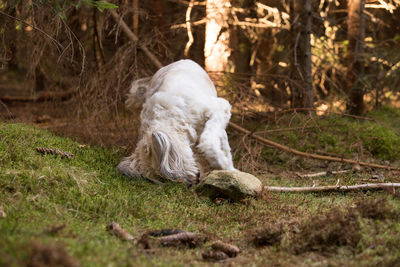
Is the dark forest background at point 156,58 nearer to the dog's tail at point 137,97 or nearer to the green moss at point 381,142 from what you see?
the dog's tail at point 137,97

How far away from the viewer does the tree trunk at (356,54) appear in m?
9.58

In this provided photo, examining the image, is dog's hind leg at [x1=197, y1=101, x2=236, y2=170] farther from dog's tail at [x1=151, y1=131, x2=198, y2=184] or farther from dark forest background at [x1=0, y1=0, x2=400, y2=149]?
dark forest background at [x1=0, y1=0, x2=400, y2=149]

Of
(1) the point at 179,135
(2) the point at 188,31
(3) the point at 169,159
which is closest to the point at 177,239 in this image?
(3) the point at 169,159

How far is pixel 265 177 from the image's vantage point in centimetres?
627

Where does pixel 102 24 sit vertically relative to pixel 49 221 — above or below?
above

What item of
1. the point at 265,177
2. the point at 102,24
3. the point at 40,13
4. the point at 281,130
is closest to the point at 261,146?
the point at 281,130

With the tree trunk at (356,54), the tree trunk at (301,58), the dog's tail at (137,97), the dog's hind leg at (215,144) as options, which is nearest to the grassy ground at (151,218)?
the dog's hind leg at (215,144)

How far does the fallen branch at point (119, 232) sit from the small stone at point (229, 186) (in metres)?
1.34

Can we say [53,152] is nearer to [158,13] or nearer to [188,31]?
[158,13]

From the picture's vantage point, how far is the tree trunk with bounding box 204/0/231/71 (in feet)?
29.2

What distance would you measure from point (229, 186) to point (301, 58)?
4625 mm

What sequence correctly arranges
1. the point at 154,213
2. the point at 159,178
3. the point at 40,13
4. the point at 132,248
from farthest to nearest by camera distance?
the point at 40,13, the point at 159,178, the point at 154,213, the point at 132,248

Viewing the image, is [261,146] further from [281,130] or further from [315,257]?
[315,257]

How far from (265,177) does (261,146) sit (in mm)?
1229
